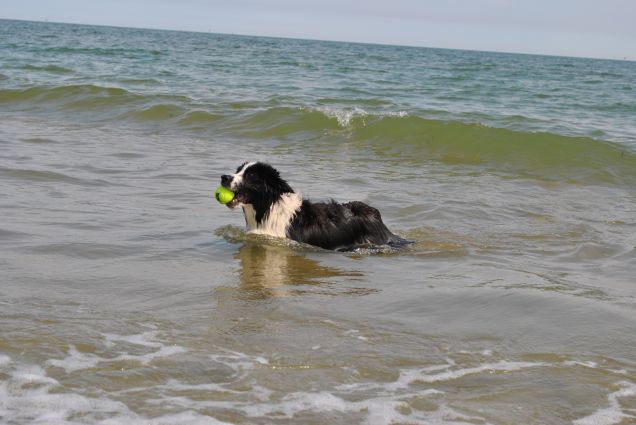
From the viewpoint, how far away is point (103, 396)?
377cm

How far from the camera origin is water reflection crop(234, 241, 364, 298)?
5.88 meters

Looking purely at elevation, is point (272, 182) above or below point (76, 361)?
above

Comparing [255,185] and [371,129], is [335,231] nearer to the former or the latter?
[255,185]

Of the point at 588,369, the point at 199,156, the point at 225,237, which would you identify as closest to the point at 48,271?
the point at 225,237

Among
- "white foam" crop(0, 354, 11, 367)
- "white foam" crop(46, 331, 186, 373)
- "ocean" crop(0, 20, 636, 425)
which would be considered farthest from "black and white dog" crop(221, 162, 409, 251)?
"white foam" crop(0, 354, 11, 367)

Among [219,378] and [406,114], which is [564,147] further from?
[219,378]

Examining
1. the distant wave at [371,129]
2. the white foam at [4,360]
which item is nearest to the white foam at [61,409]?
the white foam at [4,360]

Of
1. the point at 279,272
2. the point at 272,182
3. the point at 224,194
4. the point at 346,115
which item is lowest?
the point at 279,272

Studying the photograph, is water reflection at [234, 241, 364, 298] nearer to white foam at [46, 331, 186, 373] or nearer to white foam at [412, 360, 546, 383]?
white foam at [46, 331, 186, 373]

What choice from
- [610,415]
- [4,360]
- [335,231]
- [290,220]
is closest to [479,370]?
[610,415]

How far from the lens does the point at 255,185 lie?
23.6ft

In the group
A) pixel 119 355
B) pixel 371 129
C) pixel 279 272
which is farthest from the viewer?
Result: pixel 371 129

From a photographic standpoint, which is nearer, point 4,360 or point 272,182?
point 4,360

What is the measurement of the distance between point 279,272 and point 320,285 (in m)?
0.51
